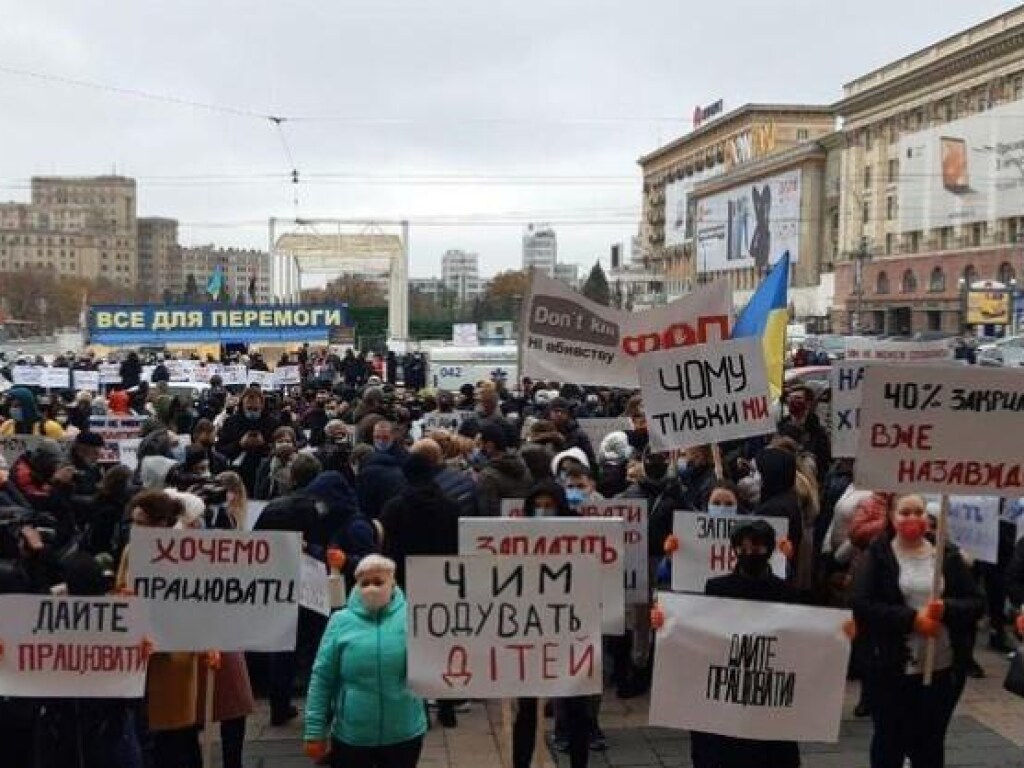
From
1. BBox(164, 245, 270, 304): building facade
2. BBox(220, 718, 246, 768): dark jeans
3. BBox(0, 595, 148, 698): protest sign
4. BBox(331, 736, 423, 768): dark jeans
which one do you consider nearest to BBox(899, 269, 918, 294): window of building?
BBox(220, 718, 246, 768): dark jeans

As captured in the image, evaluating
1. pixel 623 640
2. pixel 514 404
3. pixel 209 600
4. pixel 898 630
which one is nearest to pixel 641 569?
pixel 623 640

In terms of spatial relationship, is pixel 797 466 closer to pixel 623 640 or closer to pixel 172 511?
pixel 623 640

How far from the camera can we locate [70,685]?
4812 millimetres

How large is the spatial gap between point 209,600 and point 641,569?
2778mm

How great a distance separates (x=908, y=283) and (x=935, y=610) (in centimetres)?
7849

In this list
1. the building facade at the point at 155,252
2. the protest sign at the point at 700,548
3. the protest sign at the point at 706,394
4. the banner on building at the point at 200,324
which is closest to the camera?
the protest sign at the point at 700,548

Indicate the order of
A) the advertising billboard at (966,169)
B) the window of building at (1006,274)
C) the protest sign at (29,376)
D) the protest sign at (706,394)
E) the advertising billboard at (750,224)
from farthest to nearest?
1. the advertising billboard at (750,224)
2. the window of building at (1006,274)
3. the advertising billboard at (966,169)
4. the protest sign at (29,376)
5. the protest sign at (706,394)

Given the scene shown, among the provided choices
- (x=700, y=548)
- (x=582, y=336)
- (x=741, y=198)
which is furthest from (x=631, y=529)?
(x=741, y=198)

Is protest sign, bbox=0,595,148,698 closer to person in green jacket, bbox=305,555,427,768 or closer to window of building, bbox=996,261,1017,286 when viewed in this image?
person in green jacket, bbox=305,555,427,768

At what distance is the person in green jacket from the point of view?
4.84 meters

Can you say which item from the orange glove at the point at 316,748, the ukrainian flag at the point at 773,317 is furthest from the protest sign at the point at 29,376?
the orange glove at the point at 316,748

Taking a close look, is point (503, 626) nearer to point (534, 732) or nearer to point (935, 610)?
point (534, 732)

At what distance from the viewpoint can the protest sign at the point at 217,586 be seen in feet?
17.3

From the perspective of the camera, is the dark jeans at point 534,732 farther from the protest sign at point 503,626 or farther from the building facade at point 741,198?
the building facade at point 741,198
